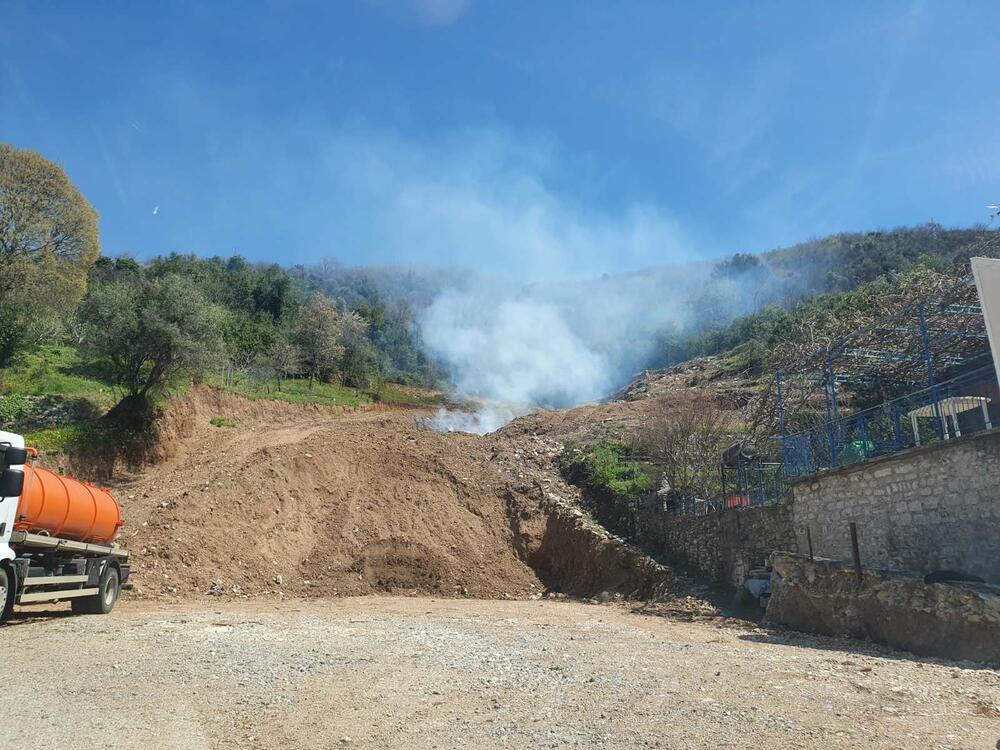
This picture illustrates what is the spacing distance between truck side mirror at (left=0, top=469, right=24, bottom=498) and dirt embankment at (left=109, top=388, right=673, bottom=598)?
7.91 meters

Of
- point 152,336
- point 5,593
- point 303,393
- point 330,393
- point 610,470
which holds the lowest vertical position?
point 5,593

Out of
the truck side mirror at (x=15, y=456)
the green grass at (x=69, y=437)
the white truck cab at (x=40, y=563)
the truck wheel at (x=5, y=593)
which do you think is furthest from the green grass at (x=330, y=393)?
the truck side mirror at (x=15, y=456)

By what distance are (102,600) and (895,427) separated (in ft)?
48.8

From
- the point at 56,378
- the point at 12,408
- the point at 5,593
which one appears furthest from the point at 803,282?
the point at 5,593

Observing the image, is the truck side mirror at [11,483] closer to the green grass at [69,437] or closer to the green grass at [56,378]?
the green grass at [69,437]

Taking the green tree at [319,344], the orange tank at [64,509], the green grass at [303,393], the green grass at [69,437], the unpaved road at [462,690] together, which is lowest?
the unpaved road at [462,690]

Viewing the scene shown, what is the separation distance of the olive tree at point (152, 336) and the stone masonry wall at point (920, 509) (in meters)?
19.7

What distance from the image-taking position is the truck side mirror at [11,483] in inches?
338

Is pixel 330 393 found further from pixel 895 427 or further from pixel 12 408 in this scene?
pixel 895 427

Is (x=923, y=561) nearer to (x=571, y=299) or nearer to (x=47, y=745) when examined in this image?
(x=47, y=745)

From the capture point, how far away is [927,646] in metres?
9.07

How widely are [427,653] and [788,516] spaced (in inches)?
390

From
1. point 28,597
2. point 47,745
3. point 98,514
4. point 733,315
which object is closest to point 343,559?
point 98,514

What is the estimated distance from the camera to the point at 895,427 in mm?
13617
